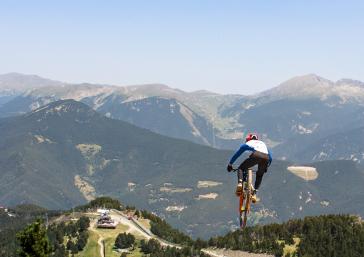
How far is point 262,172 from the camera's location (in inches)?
1665

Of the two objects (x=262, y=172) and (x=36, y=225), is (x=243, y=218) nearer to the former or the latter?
(x=262, y=172)

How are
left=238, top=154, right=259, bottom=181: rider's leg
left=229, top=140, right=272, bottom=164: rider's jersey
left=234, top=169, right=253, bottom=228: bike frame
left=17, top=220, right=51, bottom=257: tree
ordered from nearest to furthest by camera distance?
left=229, top=140, right=272, bottom=164: rider's jersey < left=234, top=169, right=253, bottom=228: bike frame < left=238, top=154, right=259, bottom=181: rider's leg < left=17, top=220, right=51, bottom=257: tree

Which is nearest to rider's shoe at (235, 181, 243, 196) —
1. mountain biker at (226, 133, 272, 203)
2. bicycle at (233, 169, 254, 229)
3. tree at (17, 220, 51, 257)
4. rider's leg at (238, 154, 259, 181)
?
mountain biker at (226, 133, 272, 203)

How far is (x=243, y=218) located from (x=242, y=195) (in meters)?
1.71

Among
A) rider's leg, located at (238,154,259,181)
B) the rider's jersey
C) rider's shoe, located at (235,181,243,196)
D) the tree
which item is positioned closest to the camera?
the rider's jersey

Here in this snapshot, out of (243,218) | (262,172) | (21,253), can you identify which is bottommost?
(21,253)

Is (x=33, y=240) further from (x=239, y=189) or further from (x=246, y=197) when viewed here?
(x=246, y=197)

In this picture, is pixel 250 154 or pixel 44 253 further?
pixel 44 253

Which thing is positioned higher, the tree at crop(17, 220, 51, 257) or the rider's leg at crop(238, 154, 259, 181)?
the rider's leg at crop(238, 154, 259, 181)

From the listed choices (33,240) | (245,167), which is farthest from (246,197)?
(33,240)

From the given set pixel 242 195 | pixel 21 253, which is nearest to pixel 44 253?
pixel 21 253

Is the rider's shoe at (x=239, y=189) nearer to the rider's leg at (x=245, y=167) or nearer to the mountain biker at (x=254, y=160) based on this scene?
the mountain biker at (x=254, y=160)

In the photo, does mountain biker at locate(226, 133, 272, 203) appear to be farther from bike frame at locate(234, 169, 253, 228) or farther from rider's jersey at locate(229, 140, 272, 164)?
bike frame at locate(234, 169, 253, 228)

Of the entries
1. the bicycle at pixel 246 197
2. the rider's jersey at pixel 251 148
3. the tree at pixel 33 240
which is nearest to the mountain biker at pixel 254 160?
the rider's jersey at pixel 251 148
